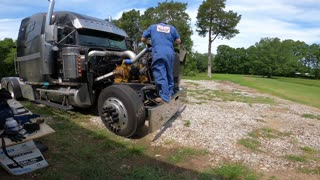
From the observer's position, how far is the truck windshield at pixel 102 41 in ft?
22.4

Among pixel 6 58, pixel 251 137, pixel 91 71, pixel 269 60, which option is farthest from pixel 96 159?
pixel 269 60

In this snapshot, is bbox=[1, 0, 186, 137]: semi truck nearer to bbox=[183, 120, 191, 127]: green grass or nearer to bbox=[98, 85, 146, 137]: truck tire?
bbox=[98, 85, 146, 137]: truck tire

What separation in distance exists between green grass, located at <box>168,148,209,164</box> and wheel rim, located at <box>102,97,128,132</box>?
42.9 inches

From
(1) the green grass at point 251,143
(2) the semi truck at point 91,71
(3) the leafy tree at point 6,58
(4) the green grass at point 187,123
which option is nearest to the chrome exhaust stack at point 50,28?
(2) the semi truck at point 91,71

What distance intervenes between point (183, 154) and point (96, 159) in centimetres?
137

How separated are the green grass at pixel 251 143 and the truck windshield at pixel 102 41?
399 cm

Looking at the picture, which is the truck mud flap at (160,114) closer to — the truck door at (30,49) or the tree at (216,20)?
the truck door at (30,49)

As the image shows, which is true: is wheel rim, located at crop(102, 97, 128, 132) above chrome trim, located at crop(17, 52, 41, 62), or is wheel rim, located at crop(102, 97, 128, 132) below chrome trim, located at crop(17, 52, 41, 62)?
below

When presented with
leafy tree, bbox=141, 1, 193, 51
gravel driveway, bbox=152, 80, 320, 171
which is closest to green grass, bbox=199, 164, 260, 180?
gravel driveway, bbox=152, 80, 320, 171

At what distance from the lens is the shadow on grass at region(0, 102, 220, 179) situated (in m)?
3.75

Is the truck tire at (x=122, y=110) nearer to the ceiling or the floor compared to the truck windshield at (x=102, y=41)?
nearer to the floor

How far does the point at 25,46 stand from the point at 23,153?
5.12m

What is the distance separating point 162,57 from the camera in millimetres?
5270

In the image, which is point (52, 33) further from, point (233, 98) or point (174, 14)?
point (174, 14)
